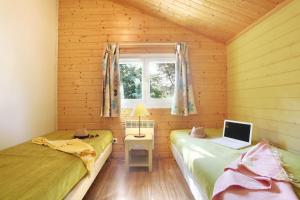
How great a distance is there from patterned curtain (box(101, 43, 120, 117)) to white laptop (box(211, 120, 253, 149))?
166 centimetres

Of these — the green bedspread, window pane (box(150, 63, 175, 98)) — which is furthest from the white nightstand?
the green bedspread

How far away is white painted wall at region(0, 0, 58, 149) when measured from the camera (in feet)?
8.18

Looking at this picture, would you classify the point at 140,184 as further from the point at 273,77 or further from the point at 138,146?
the point at 273,77

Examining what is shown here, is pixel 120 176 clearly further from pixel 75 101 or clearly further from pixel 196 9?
pixel 196 9

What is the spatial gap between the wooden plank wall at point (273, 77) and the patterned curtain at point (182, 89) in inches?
28.7

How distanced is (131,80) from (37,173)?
2.46 m

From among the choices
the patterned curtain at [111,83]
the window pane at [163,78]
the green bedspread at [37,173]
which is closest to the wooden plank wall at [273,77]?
the window pane at [163,78]

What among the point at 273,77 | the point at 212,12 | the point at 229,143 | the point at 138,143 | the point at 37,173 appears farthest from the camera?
the point at 138,143

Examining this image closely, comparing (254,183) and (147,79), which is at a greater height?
(147,79)

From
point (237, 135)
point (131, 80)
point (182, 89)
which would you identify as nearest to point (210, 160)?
point (237, 135)

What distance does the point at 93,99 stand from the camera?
369 cm

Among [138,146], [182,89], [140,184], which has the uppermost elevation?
[182,89]

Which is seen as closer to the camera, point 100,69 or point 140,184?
point 140,184

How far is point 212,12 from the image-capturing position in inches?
112
